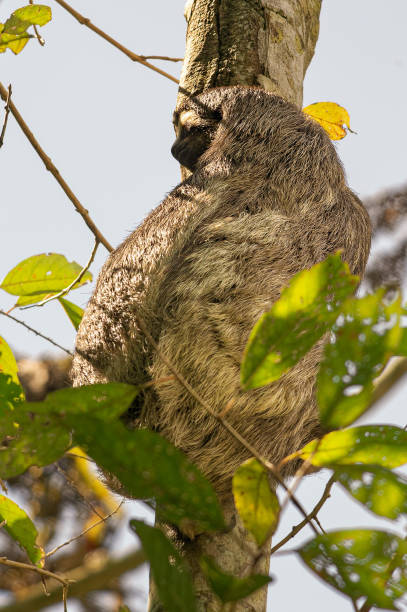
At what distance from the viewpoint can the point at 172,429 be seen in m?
2.57

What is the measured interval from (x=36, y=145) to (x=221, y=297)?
1.58 meters

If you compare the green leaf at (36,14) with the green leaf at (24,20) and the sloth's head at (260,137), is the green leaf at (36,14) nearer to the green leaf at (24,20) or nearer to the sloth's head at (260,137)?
the green leaf at (24,20)

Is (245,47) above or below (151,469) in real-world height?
above

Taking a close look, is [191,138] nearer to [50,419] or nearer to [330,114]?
[330,114]

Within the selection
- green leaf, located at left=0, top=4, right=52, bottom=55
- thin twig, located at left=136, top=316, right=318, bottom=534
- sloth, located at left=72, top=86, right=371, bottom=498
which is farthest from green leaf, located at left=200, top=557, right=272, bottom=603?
green leaf, located at left=0, top=4, right=52, bottom=55

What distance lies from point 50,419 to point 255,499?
1.69 ft

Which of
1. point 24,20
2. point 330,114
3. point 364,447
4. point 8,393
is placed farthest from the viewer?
point 330,114

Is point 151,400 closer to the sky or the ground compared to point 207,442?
closer to the sky

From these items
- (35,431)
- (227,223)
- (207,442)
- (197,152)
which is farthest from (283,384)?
(197,152)

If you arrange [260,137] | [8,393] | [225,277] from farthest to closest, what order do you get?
1. [260,137]
2. [225,277]
3. [8,393]

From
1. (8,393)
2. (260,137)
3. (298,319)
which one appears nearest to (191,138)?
(260,137)

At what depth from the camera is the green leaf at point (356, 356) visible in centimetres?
134

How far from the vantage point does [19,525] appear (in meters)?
2.37

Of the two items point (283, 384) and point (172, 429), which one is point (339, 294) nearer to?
point (283, 384)
